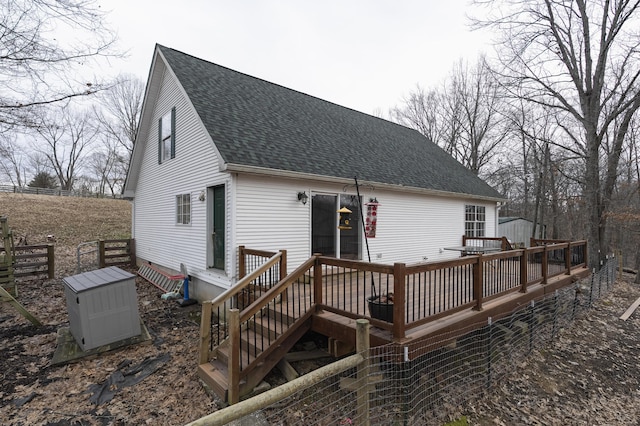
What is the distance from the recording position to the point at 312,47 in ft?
55.6

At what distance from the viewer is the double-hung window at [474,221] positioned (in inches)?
453

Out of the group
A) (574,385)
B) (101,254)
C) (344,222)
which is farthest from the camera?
(101,254)

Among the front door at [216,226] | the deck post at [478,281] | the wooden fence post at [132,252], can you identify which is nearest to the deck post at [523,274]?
the deck post at [478,281]

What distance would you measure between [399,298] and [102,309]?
4604 mm

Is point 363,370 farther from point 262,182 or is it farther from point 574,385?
point 262,182

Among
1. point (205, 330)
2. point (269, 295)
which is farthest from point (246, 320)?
point (205, 330)

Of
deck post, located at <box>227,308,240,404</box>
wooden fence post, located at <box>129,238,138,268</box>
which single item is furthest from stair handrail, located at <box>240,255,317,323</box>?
wooden fence post, located at <box>129,238,138,268</box>

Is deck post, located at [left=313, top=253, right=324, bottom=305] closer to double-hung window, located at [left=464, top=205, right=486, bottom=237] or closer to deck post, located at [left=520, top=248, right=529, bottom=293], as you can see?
deck post, located at [left=520, top=248, right=529, bottom=293]

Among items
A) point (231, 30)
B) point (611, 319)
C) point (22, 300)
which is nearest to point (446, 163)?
point (611, 319)

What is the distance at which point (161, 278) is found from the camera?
8.92m

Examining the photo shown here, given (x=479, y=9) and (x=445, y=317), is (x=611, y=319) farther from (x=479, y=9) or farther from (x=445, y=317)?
(x=479, y=9)

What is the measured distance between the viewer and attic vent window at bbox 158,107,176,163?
27.4 ft

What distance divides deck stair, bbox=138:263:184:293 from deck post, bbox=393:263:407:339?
597 cm

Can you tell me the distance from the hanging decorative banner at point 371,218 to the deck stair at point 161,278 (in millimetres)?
4800
